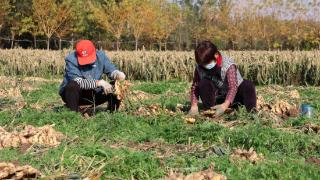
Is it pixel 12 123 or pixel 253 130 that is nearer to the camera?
pixel 253 130

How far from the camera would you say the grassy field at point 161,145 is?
14.7 ft

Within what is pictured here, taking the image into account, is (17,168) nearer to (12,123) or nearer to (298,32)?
(12,123)

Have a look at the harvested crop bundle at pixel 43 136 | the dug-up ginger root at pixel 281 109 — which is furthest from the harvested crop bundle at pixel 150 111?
the harvested crop bundle at pixel 43 136

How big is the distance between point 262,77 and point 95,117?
1053cm

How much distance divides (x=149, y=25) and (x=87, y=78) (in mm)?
34157

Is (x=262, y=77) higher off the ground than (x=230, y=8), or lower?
lower

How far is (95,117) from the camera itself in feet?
24.1

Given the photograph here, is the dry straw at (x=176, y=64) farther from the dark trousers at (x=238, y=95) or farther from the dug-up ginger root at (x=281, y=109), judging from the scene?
the dark trousers at (x=238, y=95)

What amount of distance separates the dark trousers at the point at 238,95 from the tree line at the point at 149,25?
29.6 meters

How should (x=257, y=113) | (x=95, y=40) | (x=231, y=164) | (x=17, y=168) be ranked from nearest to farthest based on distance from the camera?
(x=17, y=168) → (x=231, y=164) → (x=257, y=113) → (x=95, y=40)

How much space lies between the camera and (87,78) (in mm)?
8117

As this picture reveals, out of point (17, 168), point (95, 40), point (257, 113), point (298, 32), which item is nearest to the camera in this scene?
point (17, 168)

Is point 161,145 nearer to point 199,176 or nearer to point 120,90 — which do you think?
point 199,176

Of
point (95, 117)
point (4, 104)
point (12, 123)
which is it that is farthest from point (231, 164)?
point (4, 104)
